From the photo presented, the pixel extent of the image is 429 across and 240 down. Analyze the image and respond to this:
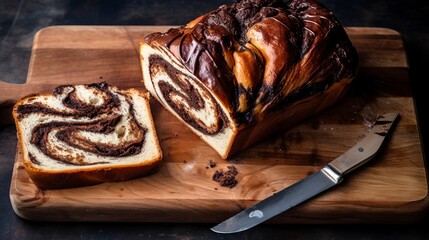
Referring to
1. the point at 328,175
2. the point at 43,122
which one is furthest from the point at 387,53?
the point at 43,122

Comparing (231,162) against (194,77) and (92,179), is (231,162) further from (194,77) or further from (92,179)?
(92,179)

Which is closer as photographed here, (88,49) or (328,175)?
(328,175)

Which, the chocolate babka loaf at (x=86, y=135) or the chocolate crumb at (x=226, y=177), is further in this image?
the chocolate crumb at (x=226, y=177)

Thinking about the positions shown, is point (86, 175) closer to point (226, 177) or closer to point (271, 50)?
point (226, 177)

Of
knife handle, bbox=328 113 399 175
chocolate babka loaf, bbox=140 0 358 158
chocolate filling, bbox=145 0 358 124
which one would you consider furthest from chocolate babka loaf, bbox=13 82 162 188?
knife handle, bbox=328 113 399 175

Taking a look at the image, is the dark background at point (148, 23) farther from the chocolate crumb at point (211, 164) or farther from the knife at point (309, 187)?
the chocolate crumb at point (211, 164)

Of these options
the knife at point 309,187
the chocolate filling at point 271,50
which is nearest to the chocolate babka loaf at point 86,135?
the chocolate filling at point 271,50
